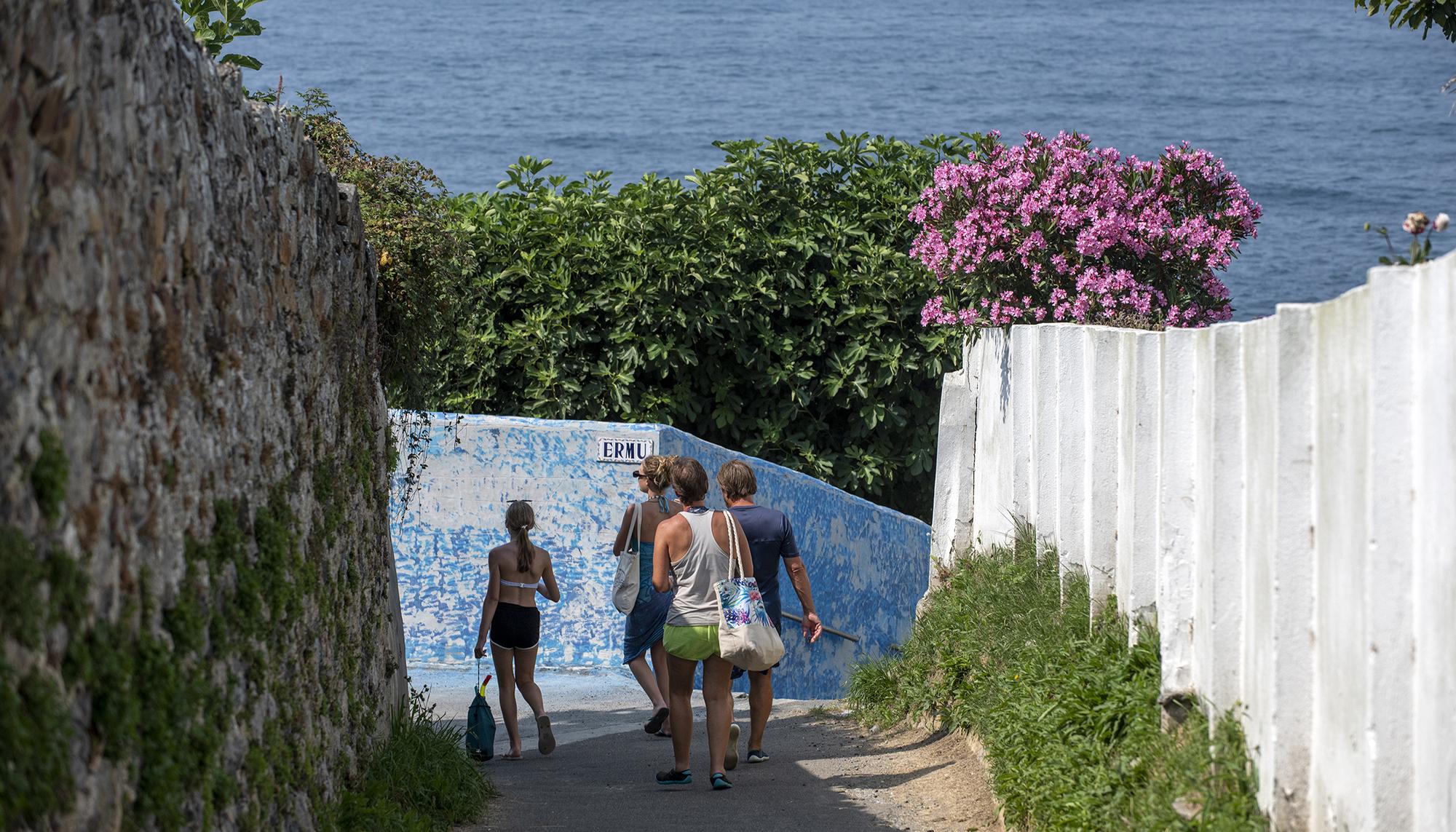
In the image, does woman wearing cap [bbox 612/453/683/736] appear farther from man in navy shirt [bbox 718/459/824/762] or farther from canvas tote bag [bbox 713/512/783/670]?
canvas tote bag [bbox 713/512/783/670]

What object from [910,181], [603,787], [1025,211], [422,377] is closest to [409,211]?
[422,377]

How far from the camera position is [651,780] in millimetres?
7656

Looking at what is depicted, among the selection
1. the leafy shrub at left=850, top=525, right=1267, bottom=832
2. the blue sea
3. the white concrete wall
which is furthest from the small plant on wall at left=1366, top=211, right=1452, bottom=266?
the blue sea

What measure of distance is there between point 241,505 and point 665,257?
8.00 metres

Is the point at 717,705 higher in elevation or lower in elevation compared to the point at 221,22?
lower

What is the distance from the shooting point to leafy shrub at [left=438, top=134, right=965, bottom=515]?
12102 mm

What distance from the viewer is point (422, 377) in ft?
26.7

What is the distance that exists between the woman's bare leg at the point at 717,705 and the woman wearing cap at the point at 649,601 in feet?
3.94

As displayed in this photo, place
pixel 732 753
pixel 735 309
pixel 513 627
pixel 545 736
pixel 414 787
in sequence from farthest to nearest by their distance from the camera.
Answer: pixel 735 309
pixel 513 627
pixel 545 736
pixel 732 753
pixel 414 787

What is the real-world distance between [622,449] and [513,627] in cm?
286

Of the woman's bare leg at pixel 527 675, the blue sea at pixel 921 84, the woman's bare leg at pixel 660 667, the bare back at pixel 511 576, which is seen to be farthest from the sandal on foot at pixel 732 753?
the blue sea at pixel 921 84

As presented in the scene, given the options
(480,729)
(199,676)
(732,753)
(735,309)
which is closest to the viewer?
(199,676)

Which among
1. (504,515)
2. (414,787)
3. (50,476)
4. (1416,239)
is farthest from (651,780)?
(50,476)

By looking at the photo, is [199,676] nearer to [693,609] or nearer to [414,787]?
[414,787]
